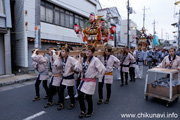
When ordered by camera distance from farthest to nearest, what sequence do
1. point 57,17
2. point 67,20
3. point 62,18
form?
1. point 67,20
2. point 62,18
3. point 57,17

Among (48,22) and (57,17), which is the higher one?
(57,17)

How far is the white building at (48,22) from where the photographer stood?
396 inches

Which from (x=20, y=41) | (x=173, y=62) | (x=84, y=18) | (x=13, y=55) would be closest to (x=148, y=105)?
(x=173, y=62)

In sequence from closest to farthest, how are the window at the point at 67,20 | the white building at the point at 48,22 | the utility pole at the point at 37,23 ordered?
the utility pole at the point at 37,23 → the white building at the point at 48,22 → the window at the point at 67,20

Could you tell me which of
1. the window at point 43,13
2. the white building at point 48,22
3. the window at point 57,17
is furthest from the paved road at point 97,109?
the window at point 57,17

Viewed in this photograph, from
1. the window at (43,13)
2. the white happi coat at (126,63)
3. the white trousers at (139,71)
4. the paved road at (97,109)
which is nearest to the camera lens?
the paved road at (97,109)

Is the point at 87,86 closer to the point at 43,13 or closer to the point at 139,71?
the point at 139,71

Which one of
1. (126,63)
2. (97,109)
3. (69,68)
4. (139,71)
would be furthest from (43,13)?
(97,109)

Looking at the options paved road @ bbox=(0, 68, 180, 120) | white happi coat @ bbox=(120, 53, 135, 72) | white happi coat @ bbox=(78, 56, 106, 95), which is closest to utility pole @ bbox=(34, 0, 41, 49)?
paved road @ bbox=(0, 68, 180, 120)

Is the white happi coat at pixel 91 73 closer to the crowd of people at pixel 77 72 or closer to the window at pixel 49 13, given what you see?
the crowd of people at pixel 77 72

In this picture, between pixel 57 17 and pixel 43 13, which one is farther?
pixel 57 17

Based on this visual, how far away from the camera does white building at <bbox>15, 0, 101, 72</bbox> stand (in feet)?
33.0

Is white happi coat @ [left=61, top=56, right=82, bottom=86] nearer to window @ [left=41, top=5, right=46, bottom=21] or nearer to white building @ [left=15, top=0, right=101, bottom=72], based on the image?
white building @ [left=15, top=0, right=101, bottom=72]

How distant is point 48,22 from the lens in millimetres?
12070
